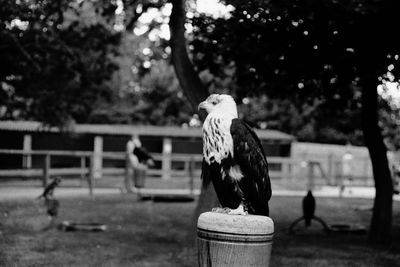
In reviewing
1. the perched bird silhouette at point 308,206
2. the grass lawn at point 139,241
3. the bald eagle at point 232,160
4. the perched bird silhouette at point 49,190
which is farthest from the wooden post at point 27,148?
the bald eagle at point 232,160

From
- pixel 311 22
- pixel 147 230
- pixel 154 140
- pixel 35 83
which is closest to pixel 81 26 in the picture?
pixel 35 83

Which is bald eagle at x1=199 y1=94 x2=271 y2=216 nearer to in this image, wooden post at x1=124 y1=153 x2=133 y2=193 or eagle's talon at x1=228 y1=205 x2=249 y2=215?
eagle's talon at x1=228 y1=205 x2=249 y2=215

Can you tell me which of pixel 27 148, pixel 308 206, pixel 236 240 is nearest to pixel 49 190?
pixel 308 206

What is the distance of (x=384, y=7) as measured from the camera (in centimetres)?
760

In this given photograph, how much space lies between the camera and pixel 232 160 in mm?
4641

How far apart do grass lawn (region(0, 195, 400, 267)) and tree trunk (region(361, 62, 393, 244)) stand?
0.30 metres

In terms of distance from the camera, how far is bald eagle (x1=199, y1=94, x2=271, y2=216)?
4621mm

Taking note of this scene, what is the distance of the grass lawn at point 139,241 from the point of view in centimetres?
755

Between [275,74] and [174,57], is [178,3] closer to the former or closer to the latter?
[174,57]

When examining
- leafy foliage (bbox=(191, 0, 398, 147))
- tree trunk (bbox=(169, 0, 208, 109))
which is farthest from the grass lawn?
leafy foliage (bbox=(191, 0, 398, 147))

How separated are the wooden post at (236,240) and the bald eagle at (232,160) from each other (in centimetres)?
24

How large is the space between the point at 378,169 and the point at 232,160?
562 centimetres

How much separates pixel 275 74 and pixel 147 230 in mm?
3781

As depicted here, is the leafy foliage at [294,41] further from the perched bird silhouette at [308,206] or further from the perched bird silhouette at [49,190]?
the perched bird silhouette at [49,190]
